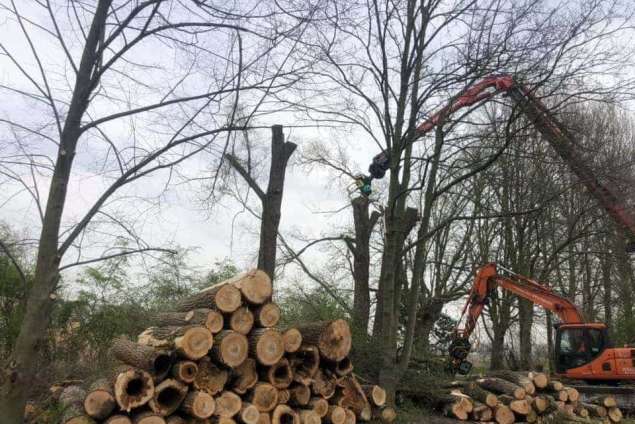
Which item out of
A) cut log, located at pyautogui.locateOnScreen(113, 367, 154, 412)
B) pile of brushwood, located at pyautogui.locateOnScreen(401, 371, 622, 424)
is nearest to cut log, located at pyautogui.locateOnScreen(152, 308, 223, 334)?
cut log, located at pyautogui.locateOnScreen(113, 367, 154, 412)

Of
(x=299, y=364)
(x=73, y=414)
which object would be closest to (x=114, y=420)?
(x=73, y=414)

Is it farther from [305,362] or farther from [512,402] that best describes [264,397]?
[512,402]

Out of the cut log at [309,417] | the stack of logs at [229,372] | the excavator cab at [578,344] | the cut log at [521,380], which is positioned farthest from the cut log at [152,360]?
the excavator cab at [578,344]

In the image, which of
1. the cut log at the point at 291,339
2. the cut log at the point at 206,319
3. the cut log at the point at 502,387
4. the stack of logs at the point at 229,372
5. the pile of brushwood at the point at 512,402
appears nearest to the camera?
the stack of logs at the point at 229,372

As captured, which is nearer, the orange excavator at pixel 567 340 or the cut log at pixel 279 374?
the cut log at pixel 279 374

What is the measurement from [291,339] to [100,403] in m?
2.10

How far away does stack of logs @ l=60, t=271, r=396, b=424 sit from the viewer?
5379 millimetres

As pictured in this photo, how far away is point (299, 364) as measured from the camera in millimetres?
6414

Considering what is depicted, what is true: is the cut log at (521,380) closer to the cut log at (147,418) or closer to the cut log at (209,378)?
the cut log at (209,378)

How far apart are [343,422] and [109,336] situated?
5.75 meters

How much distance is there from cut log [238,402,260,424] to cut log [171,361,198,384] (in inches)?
25.1

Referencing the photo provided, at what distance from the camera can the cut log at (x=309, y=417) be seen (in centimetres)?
609

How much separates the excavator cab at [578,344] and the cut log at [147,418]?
9.55 meters

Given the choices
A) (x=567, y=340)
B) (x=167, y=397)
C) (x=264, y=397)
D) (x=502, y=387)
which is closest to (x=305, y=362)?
(x=264, y=397)
